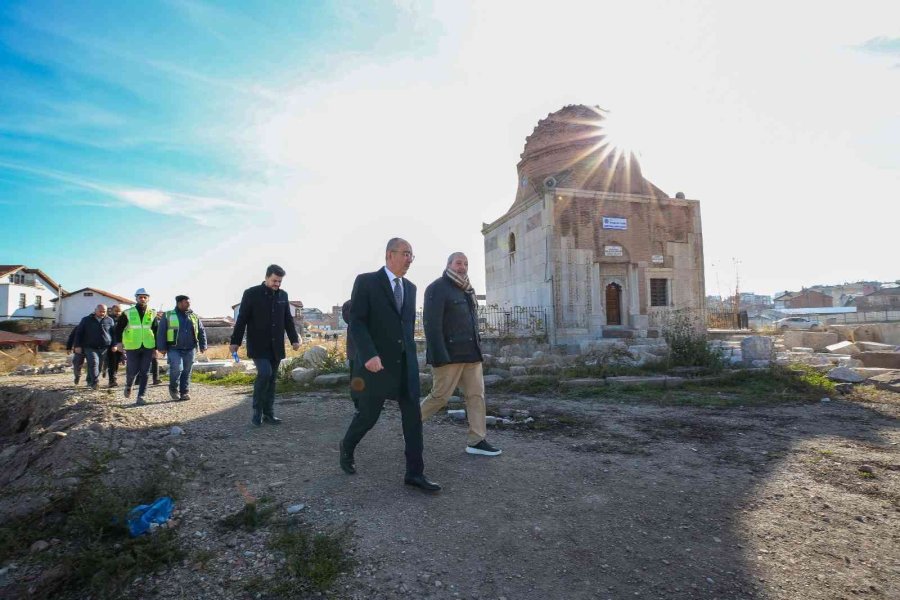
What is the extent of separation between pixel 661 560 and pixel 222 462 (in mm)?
3790

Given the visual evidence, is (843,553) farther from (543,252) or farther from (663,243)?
(663,243)

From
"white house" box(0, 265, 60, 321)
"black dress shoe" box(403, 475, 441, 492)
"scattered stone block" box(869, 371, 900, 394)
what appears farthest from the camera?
"white house" box(0, 265, 60, 321)

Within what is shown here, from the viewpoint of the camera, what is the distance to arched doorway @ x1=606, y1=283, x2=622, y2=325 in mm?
Answer: 18500

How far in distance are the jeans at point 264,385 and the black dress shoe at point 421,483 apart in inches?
122

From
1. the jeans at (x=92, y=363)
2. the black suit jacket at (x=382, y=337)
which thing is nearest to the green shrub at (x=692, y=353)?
the black suit jacket at (x=382, y=337)

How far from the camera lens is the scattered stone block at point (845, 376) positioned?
334 inches

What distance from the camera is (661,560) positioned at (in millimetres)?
2592

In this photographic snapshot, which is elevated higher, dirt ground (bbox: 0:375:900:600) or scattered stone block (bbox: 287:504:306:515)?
scattered stone block (bbox: 287:504:306:515)

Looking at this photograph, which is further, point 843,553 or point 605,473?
point 605,473

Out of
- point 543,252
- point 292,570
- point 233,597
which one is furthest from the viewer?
point 543,252

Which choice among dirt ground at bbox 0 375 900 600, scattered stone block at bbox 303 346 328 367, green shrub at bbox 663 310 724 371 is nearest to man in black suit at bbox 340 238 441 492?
dirt ground at bbox 0 375 900 600

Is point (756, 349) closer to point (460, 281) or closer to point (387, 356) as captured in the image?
point (460, 281)

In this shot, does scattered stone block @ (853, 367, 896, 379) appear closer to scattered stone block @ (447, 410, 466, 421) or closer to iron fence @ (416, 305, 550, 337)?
scattered stone block @ (447, 410, 466, 421)

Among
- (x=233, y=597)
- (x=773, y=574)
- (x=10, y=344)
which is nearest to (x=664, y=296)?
(x=773, y=574)
